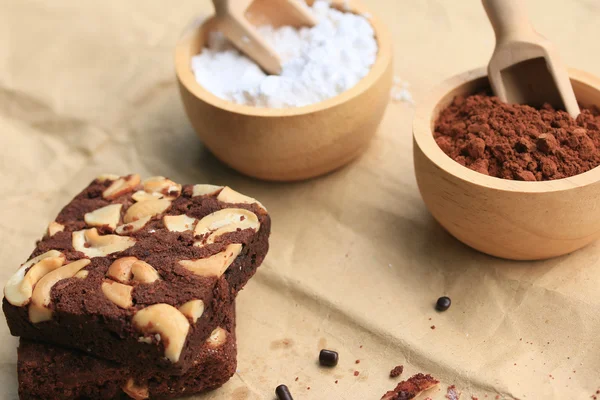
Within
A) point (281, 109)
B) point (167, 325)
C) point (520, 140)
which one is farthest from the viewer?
point (281, 109)

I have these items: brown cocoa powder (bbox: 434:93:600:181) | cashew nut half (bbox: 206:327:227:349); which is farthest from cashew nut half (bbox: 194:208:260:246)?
brown cocoa powder (bbox: 434:93:600:181)

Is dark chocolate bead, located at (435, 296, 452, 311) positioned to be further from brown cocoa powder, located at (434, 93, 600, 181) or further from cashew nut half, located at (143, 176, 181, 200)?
cashew nut half, located at (143, 176, 181, 200)

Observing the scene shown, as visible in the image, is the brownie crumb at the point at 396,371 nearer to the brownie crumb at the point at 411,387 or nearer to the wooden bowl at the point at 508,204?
the brownie crumb at the point at 411,387

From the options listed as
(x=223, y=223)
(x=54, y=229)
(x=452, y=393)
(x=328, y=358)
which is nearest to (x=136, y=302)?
(x=223, y=223)

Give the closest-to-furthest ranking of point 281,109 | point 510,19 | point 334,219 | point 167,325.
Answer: point 167,325 → point 510,19 → point 281,109 → point 334,219

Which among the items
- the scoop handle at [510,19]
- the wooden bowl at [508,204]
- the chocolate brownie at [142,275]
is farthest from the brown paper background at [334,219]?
the scoop handle at [510,19]

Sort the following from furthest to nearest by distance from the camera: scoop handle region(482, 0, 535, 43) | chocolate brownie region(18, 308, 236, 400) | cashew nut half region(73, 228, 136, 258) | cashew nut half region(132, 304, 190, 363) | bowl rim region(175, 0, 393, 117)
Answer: bowl rim region(175, 0, 393, 117)
scoop handle region(482, 0, 535, 43)
cashew nut half region(73, 228, 136, 258)
chocolate brownie region(18, 308, 236, 400)
cashew nut half region(132, 304, 190, 363)

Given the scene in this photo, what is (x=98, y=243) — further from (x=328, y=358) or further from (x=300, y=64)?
(x=300, y=64)
